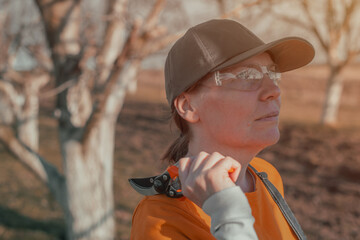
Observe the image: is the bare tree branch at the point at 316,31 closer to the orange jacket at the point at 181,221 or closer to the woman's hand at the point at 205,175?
the orange jacket at the point at 181,221

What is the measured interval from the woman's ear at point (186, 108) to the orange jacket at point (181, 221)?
0.37 meters

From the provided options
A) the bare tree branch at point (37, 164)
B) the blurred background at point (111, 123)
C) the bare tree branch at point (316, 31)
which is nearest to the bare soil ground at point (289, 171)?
the blurred background at point (111, 123)

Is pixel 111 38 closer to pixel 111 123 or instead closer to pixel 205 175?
pixel 111 123

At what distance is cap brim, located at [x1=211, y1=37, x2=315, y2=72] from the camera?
154 cm

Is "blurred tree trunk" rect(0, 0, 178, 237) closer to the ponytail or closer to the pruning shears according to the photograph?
the ponytail

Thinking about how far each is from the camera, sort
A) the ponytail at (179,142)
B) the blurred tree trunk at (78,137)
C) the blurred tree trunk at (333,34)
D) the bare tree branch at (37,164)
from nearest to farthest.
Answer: the ponytail at (179,142), the blurred tree trunk at (78,137), the bare tree branch at (37,164), the blurred tree trunk at (333,34)

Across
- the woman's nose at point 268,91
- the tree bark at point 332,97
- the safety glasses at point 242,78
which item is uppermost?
the safety glasses at point 242,78

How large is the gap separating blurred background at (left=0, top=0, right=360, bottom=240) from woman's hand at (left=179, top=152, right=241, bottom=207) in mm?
806

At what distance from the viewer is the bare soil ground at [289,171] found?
8.30 meters

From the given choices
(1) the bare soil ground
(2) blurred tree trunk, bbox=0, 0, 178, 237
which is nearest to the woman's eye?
(1) the bare soil ground

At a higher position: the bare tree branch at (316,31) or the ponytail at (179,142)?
the ponytail at (179,142)

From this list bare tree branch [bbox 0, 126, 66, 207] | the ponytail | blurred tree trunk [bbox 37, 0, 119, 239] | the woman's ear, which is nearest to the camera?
the woman's ear

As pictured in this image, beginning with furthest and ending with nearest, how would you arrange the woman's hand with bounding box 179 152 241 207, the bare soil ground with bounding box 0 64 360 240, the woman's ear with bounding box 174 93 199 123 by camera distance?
the bare soil ground with bounding box 0 64 360 240 < the woman's ear with bounding box 174 93 199 123 < the woman's hand with bounding box 179 152 241 207

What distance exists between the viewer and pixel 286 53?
1793 millimetres
